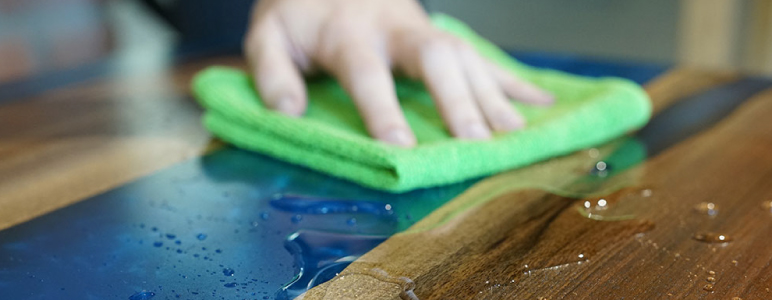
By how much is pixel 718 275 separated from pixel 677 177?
167 millimetres

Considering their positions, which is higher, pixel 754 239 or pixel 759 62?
pixel 754 239

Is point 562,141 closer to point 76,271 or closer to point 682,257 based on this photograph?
point 682,257

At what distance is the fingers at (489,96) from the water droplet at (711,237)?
201 millimetres

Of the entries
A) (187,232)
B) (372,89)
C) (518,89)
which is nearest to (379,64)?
(372,89)

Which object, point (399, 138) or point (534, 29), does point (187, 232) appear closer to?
point (399, 138)

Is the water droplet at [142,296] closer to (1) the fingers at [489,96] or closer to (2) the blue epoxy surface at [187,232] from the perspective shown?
(2) the blue epoxy surface at [187,232]

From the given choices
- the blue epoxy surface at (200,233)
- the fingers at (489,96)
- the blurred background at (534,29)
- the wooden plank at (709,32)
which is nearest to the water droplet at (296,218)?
the blue epoxy surface at (200,233)

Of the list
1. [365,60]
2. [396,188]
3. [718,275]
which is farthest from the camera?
[365,60]

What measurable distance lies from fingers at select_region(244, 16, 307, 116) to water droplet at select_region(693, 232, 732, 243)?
345 millimetres

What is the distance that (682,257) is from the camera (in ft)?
1.32

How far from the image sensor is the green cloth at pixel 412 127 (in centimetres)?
53

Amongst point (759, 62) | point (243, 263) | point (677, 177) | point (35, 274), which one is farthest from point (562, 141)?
point (759, 62)

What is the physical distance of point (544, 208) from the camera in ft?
1.60

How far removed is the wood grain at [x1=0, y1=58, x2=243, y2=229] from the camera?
0.55 metres
